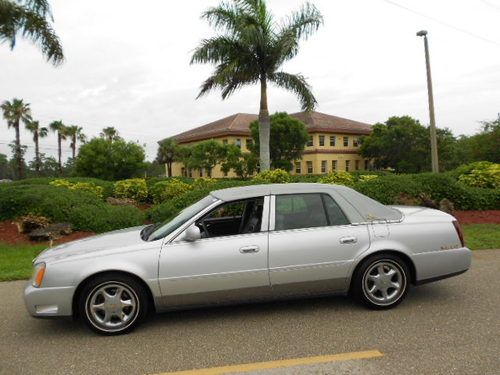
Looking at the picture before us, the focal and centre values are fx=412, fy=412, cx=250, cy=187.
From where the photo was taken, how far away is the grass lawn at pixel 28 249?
679cm

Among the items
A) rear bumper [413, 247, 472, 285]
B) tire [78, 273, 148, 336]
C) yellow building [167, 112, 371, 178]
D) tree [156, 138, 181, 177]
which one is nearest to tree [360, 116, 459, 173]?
yellow building [167, 112, 371, 178]

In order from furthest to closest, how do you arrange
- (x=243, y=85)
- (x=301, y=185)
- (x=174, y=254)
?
(x=243, y=85) < (x=301, y=185) < (x=174, y=254)

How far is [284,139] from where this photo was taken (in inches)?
1726

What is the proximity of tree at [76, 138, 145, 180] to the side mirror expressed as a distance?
31397 millimetres

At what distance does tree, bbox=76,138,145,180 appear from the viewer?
34.6 meters

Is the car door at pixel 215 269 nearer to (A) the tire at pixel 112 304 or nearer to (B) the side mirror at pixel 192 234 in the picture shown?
(B) the side mirror at pixel 192 234

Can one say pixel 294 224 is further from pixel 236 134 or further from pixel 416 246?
pixel 236 134

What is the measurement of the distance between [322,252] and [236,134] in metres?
50.2

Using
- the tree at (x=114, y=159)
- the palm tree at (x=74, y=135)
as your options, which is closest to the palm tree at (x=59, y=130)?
the palm tree at (x=74, y=135)

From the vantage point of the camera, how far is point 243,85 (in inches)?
683

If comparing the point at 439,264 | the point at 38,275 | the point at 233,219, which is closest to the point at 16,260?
the point at 38,275

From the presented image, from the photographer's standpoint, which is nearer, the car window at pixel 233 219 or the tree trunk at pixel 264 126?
the car window at pixel 233 219

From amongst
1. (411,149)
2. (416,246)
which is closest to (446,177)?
(416,246)

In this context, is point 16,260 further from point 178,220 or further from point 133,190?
point 133,190
